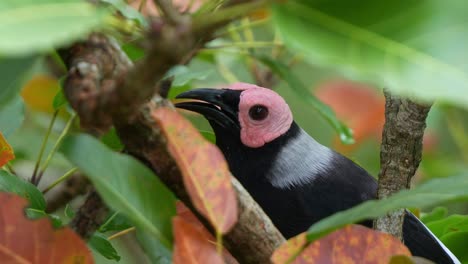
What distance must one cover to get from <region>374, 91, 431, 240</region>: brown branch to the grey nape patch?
19.3 inches

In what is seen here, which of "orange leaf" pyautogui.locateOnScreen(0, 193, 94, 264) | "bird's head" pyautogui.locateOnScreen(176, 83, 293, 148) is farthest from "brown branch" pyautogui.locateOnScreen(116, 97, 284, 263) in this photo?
"bird's head" pyautogui.locateOnScreen(176, 83, 293, 148)

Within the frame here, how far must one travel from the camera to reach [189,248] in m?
→ 0.92

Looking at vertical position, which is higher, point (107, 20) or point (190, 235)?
point (107, 20)

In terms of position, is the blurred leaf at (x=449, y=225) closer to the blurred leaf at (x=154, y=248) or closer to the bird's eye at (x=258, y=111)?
the bird's eye at (x=258, y=111)

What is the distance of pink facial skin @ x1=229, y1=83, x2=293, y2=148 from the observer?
6.01 feet

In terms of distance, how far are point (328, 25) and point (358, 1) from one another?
0.04m

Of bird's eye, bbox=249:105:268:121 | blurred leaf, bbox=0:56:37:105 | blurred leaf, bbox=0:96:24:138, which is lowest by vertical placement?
bird's eye, bbox=249:105:268:121

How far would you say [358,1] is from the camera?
2.73ft

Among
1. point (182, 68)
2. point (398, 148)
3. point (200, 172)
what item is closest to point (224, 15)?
point (200, 172)

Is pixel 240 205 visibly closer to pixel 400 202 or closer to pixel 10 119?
pixel 400 202

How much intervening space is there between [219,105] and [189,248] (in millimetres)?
934

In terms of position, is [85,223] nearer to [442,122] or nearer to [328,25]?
→ [328,25]

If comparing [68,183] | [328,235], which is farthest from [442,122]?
[328,235]

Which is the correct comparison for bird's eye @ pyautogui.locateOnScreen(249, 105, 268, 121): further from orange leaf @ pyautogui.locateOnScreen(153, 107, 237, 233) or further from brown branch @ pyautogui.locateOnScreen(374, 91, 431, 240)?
orange leaf @ pyautogui.locateOnScreen(153, 107, 237, 233)
